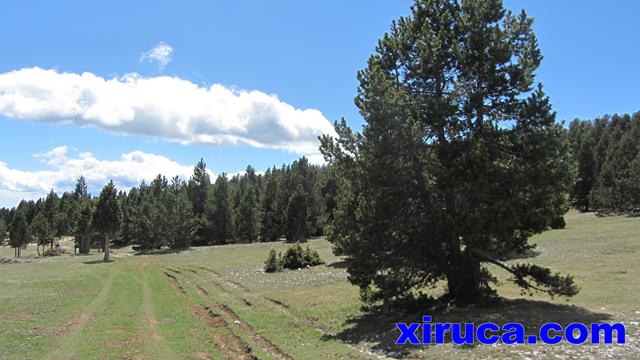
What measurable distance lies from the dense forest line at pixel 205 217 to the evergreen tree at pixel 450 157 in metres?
56.1

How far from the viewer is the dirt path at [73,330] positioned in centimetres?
1667

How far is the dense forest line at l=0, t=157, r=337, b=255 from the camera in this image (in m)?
91.7

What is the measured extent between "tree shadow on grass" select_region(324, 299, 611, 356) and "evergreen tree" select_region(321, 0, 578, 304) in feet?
3.15

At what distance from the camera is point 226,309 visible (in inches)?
1021

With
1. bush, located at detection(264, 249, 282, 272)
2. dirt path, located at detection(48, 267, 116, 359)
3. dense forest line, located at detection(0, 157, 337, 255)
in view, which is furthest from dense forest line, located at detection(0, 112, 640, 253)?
dirt path, located at detection(48, 267, 116, 359)

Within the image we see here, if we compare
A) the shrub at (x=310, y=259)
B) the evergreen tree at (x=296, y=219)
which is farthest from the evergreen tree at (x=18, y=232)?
the shrub at (x=310, y=259)

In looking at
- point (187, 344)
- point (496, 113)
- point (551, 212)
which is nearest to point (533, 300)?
point (551, 212)

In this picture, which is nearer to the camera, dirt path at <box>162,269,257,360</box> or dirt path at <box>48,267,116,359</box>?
dirt path at <box>48,267,116,359</box>

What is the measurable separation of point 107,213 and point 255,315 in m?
49.8

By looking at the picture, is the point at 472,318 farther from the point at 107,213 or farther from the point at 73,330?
the point at 107,213

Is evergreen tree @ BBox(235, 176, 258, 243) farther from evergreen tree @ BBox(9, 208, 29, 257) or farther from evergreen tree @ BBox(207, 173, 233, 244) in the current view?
evergreen tree @ BBox(9, 208, 29, 257)

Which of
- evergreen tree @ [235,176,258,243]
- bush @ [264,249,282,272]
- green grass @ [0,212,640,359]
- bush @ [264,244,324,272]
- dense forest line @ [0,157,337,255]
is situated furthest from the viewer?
evergreen tree @ [235,176,258,243]

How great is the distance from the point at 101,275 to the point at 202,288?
53.1 feet

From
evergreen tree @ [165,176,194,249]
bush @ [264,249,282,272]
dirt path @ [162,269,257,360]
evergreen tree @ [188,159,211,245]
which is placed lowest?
dirt path @ [162,269,257,360]
